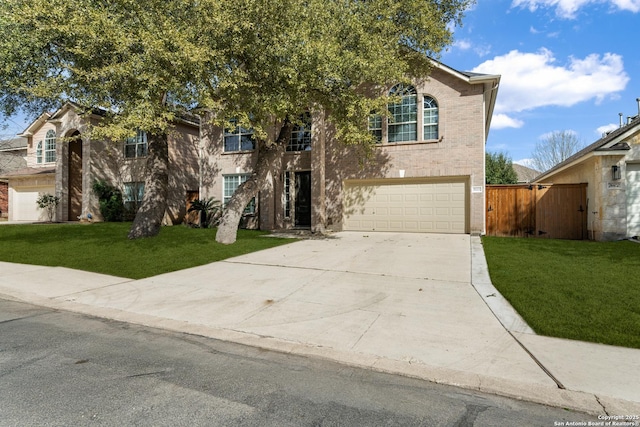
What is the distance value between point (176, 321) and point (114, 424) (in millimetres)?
2460

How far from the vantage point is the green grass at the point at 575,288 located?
4.43 m

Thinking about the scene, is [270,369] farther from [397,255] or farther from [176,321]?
[397,255]

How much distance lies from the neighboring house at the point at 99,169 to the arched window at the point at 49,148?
0.85 metres

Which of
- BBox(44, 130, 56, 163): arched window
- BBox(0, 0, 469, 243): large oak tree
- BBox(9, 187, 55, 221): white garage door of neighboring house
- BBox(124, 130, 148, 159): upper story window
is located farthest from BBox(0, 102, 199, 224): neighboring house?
BBox(0, 0, 469, 243): large oak tree

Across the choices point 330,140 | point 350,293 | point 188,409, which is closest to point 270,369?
point 188,409

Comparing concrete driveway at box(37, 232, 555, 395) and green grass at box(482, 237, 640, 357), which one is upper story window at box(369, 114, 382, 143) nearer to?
green grass at box(482, 237, 640, 357)

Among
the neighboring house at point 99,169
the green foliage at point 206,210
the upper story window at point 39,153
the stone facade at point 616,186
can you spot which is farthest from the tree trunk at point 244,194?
the upper story window at point 39,153

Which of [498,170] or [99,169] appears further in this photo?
[498,170]

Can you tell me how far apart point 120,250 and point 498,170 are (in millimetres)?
33140

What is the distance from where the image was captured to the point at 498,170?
109 feet

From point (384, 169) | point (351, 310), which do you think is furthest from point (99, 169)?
point (351, 310)

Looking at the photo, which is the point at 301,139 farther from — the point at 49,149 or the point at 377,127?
the point at 49,149

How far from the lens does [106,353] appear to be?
379cm

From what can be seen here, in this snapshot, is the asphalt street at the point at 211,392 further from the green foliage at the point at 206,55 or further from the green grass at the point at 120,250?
the green foliage at the point at 206,55
